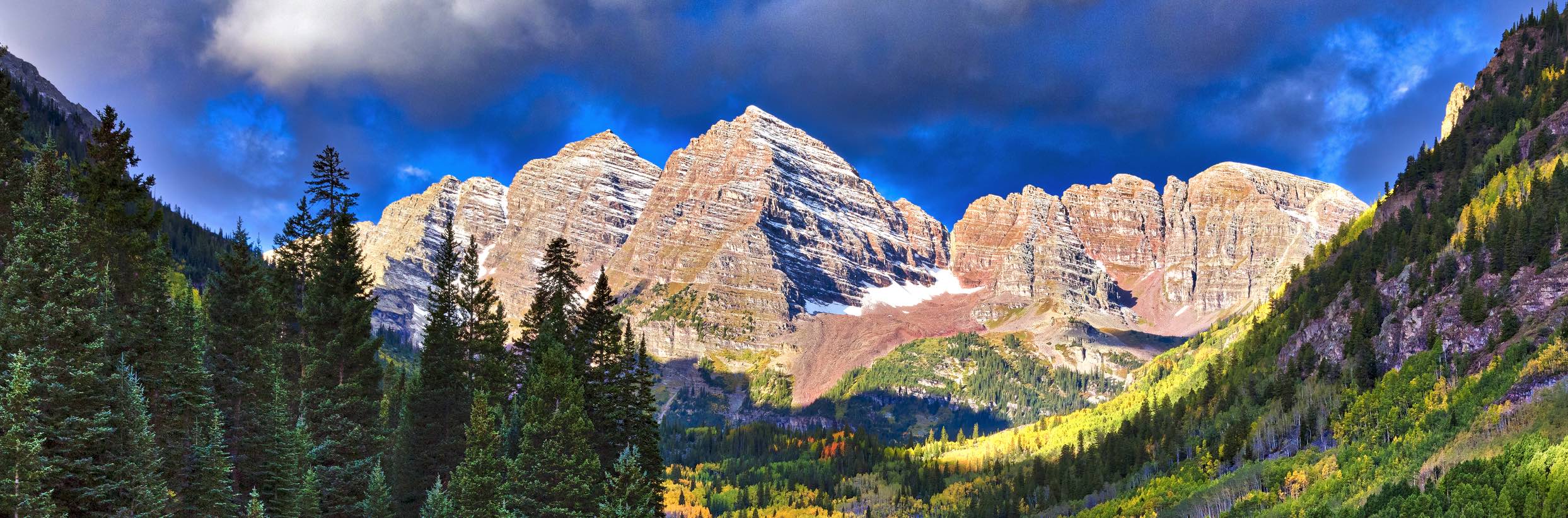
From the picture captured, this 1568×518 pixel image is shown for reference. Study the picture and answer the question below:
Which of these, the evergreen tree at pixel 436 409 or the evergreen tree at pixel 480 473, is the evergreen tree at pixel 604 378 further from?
the evergreen tree at pixel 436 409

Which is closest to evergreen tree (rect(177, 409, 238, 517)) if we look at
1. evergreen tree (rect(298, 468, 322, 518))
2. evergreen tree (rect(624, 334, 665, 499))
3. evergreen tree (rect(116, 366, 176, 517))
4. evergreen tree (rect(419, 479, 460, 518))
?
evergreen tree (rect(116, 366, 176, 517))

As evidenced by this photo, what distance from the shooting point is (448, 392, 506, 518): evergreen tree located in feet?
211

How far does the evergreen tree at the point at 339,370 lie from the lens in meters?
65.4

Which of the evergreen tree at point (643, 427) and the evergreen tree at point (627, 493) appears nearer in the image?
the evergreen tree at point (627, 493)

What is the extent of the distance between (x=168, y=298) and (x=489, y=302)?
21.3 metres

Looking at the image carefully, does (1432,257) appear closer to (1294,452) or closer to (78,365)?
(1294,452)

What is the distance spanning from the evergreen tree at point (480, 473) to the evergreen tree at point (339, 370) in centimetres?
773

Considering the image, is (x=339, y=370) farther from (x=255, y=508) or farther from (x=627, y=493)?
(x=627, y=493)

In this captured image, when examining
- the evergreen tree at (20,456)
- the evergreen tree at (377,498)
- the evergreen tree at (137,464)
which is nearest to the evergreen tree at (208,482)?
the evergreen tree at (137,464)

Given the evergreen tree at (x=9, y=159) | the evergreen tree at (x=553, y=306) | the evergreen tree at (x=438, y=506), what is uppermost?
the evergreen tree at (x=9, y=159)

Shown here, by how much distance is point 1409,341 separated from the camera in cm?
17488

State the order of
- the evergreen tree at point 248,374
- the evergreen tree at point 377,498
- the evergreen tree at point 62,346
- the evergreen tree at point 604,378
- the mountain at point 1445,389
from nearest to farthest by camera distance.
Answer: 1. the evergreen tree at point 62,346
2. the evergreen tree at point 248,374
3. the evergreen tree at point 377,498
4. the evergreen tree at point 604,378
5. the mountain at point 1445,389

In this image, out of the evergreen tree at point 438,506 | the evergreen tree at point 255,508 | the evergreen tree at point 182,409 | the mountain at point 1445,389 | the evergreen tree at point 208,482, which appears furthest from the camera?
the mountain at point 1445,389

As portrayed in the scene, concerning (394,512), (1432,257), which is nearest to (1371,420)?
(1432,257)
